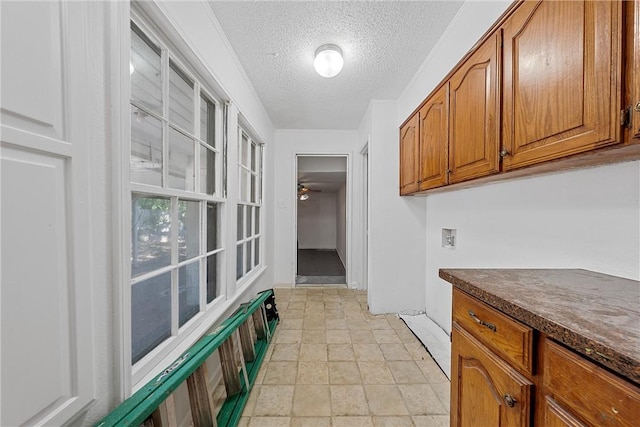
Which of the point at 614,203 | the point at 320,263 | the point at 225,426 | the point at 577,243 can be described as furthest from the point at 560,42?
the point at 320,263

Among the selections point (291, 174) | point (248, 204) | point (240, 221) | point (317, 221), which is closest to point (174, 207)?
point (240, 221)

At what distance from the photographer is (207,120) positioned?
71.1 inches

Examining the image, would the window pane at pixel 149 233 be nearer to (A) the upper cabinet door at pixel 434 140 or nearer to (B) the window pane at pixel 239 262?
(B) the window pane at pixel 239 262

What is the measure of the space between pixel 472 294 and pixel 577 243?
63 centimetres

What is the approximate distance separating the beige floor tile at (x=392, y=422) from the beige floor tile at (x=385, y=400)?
34mm

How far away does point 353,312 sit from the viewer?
2.89 m

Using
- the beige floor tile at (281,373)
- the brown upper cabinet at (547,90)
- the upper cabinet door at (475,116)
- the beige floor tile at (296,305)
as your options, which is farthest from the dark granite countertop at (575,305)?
the beige floor tile at (296,305)

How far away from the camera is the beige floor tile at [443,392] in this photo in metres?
1.54

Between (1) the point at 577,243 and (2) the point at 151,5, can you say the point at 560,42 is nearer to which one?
A: (1) the point at 577,243

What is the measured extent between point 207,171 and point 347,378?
1.78 meters

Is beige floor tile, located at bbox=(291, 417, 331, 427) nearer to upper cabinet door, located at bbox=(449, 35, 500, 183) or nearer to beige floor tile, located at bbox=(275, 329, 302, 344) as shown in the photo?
beige floor tile, located at bbox=(275, 329, 302, 344)

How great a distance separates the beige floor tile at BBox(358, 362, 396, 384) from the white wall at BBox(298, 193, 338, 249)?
704 cm

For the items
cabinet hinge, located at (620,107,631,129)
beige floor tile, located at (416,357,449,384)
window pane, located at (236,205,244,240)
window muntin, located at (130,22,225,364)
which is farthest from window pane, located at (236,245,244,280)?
cabinet hinge, located at (620,107,631,129)

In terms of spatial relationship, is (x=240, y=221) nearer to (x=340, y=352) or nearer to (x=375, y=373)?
(x=340, y=352)
